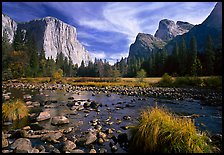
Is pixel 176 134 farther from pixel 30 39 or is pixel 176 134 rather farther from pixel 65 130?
pixel 30 39

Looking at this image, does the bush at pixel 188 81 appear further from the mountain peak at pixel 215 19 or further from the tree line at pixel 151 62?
the mountain peak at pixel 215 19

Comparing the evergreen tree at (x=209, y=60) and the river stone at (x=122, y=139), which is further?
the evergreen tree at (x=209, y=60)

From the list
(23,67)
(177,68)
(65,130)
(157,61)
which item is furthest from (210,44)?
(65,130)

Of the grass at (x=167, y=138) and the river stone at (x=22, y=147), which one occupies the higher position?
the grass at (x=167, y=138)

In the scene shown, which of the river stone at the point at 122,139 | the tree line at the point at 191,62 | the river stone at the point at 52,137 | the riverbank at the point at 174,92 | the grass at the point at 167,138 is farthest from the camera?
the tree line at the point at 191,62

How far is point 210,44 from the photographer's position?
50812 millimetres

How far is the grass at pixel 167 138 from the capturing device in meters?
4.98

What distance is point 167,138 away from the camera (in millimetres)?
5141

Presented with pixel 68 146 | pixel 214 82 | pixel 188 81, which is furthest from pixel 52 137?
pixel 188 81

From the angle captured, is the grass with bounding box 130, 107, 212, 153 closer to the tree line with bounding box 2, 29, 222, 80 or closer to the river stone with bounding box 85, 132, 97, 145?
the river stone with bounding box 85, 132, 97, 145

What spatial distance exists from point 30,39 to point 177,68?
4345 centimetres

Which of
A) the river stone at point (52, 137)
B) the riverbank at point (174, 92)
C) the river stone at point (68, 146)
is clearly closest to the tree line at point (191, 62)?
the riverbank at point (174, 92)

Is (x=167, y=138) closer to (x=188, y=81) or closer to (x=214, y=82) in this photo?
(x=214, y=82)

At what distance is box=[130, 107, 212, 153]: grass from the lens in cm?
498
